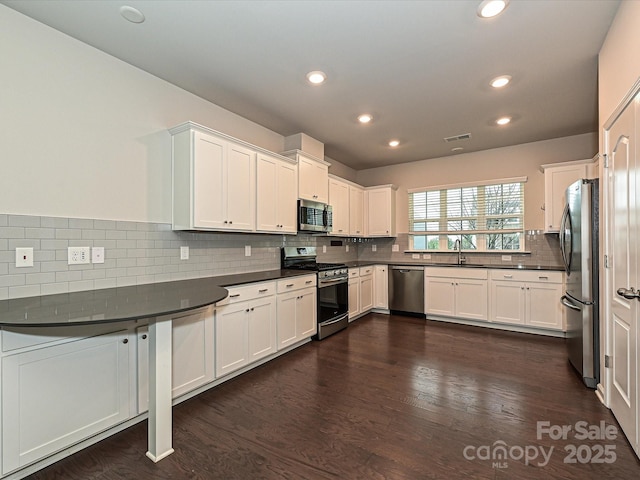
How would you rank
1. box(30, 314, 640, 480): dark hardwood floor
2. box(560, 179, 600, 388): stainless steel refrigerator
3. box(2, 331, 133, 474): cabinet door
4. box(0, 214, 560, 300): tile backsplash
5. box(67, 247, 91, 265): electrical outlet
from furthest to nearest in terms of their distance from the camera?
box(560, 179, 600, 388): stainless steel refrigerator → box(67, 247, 91, 265): electrical outlet → box(0, 214, 560, 300): tile backsplash → box(30, 314, 640, 480): dark hardwood floor → box(2, 331, 133, 474): cabinet door

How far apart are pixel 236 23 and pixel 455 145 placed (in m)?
3.84

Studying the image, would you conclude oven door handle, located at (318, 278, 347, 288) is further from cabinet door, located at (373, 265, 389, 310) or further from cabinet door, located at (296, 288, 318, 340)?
cabinet door, located at (373, 265, 389, 310)

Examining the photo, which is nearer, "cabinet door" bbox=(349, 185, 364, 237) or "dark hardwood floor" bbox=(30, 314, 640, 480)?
"dark hardwood floor" bbox=(30, 314, 640, 480)

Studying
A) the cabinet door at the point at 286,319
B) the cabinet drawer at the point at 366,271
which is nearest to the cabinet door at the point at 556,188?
the cabinet drawer at the point at 366,271

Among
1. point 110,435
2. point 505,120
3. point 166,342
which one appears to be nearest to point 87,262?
point 166,342

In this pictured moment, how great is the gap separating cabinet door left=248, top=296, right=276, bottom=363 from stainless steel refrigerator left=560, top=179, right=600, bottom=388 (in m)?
2.87

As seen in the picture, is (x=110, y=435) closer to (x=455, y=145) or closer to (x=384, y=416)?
(x=384, y=416)

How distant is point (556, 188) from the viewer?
13.9ft

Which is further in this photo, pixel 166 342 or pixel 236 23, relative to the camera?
pixel 236 23

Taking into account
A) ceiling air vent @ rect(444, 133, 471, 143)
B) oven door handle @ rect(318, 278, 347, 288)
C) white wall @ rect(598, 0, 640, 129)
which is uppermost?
ceiling air vent @ rect(444, 133, 471, 143)

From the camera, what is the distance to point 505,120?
3.88m

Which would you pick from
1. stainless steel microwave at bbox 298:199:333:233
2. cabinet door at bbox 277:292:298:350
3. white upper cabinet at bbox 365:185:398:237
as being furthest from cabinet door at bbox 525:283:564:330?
cabinet door at bbox 277:292:298:350

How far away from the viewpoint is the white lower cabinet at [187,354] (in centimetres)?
224

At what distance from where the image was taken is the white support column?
1.79m
